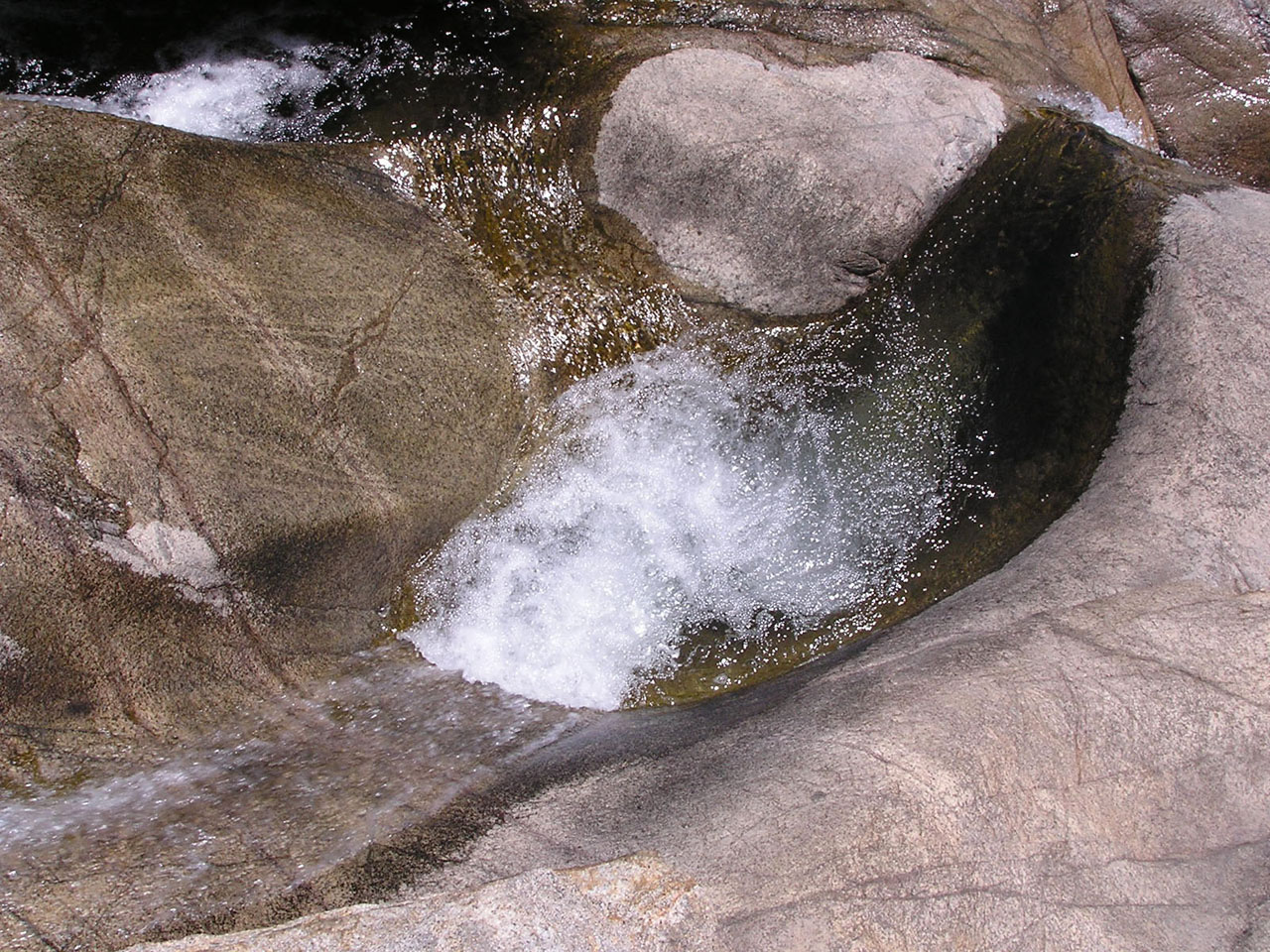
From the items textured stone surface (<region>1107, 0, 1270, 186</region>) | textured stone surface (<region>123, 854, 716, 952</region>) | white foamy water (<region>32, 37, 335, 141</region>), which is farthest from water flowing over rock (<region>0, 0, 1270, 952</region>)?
textured stone surface (<region>1107, 0, 1270, 186</region>)

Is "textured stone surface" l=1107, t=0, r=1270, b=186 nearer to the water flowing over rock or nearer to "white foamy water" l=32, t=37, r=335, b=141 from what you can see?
the water flowing over rock


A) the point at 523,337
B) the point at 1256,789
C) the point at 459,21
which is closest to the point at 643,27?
the point at 459,21

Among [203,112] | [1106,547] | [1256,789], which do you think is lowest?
[1256,789]

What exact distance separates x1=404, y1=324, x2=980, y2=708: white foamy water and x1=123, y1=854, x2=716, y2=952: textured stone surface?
120cm

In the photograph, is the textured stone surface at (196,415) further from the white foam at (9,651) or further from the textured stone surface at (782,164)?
the textured stone surface at (782,164)

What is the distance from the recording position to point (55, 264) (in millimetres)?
2375

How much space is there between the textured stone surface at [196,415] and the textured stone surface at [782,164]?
88 cm

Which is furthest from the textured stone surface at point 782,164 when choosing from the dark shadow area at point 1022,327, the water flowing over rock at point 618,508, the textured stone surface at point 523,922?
the textured stone surface at point 523,922

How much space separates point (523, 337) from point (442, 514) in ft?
2.28

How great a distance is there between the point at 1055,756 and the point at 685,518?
1.54 metres

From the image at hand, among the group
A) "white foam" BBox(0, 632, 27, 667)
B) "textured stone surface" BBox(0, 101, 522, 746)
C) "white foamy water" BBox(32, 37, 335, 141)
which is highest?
"white foamy water" BBox(32, 37, 335, 141)

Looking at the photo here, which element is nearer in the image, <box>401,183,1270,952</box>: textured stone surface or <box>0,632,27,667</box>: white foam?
<box>401,183,1270,952</box>: textured stone surface

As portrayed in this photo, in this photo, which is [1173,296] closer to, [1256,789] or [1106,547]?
[1106,547]

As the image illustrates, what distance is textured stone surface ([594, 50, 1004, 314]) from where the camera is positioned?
10.1 feet
